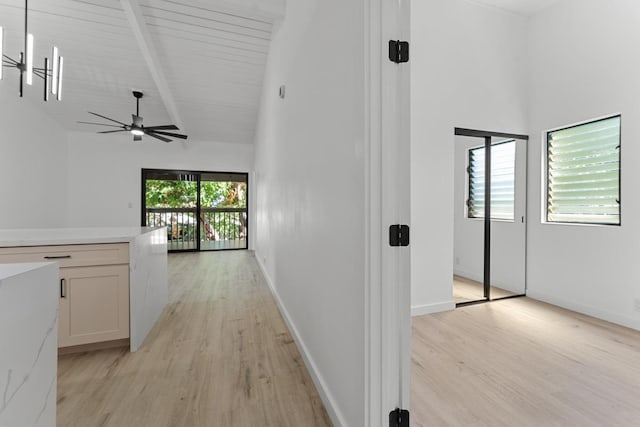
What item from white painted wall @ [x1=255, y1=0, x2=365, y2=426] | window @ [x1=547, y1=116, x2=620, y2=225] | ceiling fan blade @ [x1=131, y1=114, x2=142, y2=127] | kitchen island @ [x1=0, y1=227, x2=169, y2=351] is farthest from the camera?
ceiling fan blade @ [x1=131, y1=114, x2=142, y2=127]

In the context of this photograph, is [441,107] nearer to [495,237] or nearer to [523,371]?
[495,237]

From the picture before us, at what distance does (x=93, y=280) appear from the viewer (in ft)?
6.57

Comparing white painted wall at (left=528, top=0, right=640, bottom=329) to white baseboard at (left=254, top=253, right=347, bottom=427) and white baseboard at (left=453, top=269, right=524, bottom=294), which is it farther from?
white baseboard at (left=254, top=253, right=347, bottom=427)

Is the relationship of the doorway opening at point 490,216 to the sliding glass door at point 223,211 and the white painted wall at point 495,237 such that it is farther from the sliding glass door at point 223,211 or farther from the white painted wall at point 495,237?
the sliding glass door at point 223,211

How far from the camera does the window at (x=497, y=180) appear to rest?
349cm

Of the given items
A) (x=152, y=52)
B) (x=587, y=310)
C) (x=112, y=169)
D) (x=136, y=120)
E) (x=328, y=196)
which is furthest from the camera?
(x=112, y=169)

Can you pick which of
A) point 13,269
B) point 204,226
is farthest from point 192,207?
point 13,269

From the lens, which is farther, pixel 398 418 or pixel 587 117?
pixel 587 117

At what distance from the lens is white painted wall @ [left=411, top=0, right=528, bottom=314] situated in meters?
2.81

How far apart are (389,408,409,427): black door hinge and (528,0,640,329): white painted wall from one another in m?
2.76

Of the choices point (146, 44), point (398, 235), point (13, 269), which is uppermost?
point (146, 44)

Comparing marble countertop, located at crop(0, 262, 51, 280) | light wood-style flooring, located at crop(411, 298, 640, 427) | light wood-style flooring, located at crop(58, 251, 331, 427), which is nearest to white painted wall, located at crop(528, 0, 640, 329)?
light wood-style flooring, located at crop(411, 298, 640, 427)

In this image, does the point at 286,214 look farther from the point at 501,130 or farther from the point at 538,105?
the point at 538,105

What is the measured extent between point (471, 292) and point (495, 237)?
2.56ft
